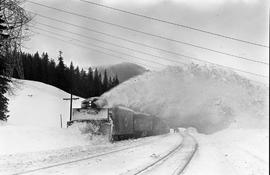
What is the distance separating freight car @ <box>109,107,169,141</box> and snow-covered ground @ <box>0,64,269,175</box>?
1271 millimetres

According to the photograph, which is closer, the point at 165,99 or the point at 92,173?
the point at 92,173

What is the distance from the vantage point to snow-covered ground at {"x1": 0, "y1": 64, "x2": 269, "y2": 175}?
1423 cm

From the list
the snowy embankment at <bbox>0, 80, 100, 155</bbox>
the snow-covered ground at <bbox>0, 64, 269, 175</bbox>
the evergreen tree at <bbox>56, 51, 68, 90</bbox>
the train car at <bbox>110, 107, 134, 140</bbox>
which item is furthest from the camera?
the evergreen tree at <bbox>56, 51, 68, 90</bbox>

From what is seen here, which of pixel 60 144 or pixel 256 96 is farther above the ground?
pixel 256 96

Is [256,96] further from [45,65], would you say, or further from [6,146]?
[45,65]

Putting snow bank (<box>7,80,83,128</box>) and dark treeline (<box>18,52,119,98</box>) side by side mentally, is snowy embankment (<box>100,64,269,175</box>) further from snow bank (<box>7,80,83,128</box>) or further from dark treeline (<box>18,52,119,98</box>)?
dark treeline (<box>18,52,119,98</box>)

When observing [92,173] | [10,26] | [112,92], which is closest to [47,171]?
[92,173]

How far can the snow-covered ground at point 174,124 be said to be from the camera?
46.7 feet

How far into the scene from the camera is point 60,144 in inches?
849

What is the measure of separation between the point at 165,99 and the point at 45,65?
68.5 metres

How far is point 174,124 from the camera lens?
61844mm

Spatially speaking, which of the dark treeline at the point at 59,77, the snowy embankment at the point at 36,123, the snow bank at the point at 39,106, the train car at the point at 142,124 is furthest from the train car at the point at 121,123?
the dark treeline at the point at 59,77

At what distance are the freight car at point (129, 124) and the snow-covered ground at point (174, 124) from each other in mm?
1271

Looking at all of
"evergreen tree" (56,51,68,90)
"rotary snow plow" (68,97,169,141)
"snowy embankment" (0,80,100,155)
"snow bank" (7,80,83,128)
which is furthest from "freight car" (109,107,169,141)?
"evergreen tree" (56,51,68,90)
